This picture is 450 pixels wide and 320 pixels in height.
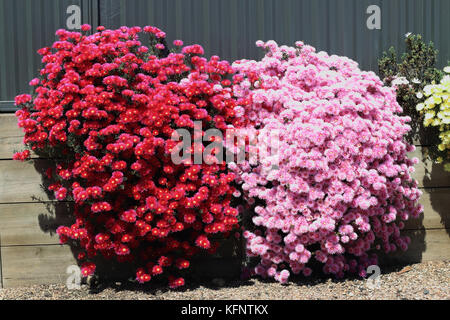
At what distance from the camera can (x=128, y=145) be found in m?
3.67

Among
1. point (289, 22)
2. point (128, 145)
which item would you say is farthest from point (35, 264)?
point (289, 22)

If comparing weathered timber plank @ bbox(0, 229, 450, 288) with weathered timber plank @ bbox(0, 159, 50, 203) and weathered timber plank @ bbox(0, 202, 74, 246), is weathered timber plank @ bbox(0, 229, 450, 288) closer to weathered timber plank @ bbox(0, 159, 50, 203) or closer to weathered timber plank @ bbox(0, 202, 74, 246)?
weathered timber plank @ bbox(0, 202, 74, 246)

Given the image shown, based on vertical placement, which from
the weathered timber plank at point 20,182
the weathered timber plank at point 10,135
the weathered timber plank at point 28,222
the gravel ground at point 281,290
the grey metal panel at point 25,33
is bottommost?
the gravel ground at point 281,290

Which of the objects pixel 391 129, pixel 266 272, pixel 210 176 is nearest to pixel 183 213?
pixel 210 176

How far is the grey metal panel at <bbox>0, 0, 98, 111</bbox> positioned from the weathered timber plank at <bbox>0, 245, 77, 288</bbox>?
127cm

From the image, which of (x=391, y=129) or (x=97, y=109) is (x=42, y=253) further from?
(x=391, y=129)

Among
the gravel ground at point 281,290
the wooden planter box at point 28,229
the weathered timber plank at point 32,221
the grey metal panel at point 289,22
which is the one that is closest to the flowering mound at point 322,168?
the gravel ground at point 281,290

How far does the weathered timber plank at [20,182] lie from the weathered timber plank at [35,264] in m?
0.39

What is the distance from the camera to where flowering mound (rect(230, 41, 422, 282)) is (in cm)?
382

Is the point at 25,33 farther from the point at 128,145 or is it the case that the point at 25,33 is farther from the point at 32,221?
the point at 128,145

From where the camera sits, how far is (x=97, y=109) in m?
3.76

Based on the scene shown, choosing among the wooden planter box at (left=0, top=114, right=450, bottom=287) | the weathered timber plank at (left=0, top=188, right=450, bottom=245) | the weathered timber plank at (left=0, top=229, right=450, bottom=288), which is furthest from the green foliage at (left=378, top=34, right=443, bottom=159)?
the weathered timber plank at (left=0, top=188, right=450, bottom=245)

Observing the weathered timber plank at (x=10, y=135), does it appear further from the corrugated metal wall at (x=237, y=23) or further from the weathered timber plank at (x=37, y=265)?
the weathered timber plank at (x=37, y=265)

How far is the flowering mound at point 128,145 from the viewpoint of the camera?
375cm
